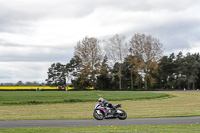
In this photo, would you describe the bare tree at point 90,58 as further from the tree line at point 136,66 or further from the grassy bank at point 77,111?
the grassy bank at point 77,111

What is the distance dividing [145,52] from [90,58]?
1679cm

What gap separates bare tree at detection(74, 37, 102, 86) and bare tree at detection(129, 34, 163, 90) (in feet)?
35.5

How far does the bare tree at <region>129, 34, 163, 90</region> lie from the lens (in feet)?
267

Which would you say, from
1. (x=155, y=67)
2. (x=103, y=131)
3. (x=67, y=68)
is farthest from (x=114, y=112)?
(x=67, y=68)

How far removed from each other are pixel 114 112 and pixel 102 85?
78857 millimetres

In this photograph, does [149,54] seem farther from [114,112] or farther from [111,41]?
[114,112]

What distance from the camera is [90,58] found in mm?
86188

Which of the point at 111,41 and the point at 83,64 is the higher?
the point at 111,41

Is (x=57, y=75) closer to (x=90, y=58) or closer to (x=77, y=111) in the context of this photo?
(x=90, y=58)

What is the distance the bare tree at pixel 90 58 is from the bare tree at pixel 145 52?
425 inches

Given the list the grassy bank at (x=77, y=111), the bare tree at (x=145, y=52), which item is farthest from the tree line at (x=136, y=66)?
the grassy bank at (x=77, y=111)

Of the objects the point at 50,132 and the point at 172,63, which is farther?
the point at 172,63

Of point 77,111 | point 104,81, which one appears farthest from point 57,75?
point 77,111

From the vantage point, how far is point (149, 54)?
8162 centimetres
